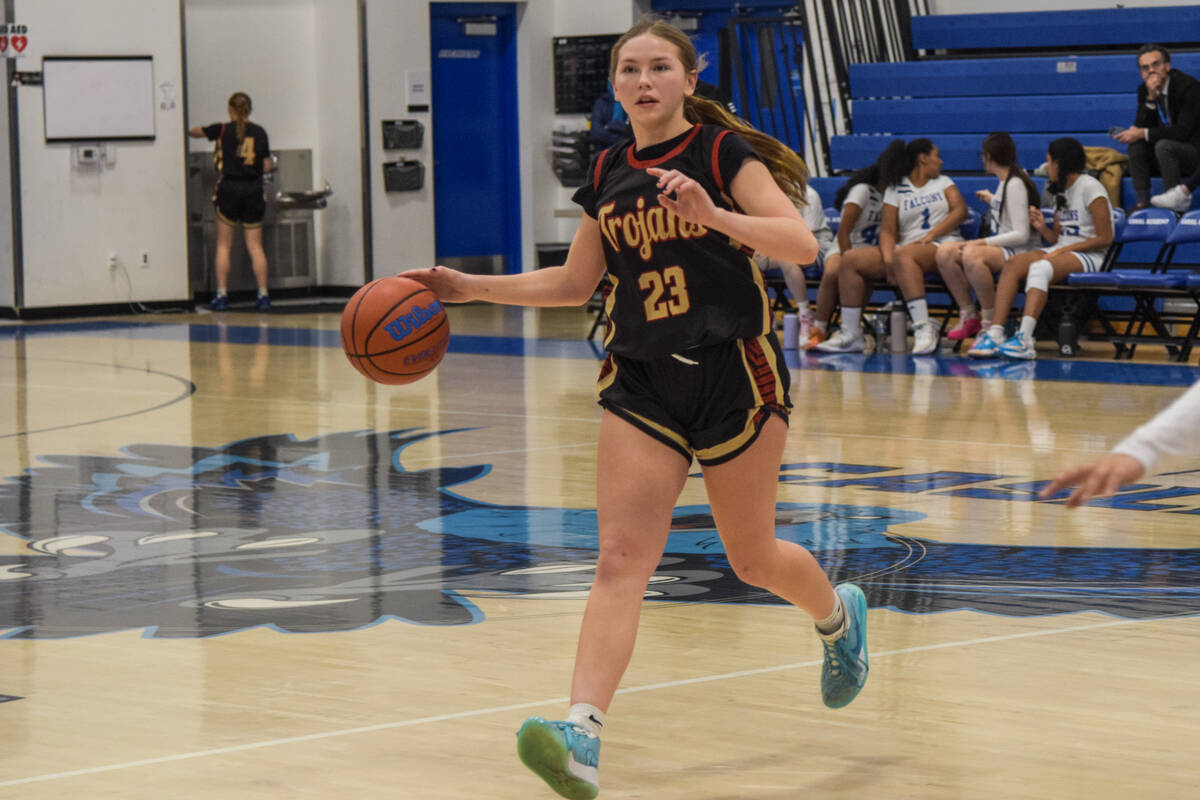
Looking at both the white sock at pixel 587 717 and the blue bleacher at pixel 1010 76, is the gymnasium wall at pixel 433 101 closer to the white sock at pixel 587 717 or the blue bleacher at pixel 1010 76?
the blue bleacher at pixel 1010 76

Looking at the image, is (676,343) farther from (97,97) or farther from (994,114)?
(97,97)

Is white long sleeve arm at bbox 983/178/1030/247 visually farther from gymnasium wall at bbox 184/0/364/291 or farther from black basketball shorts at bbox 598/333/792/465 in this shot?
black basketball shorts at bbox 598/333/792/465

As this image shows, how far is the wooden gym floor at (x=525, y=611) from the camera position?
3576 mm

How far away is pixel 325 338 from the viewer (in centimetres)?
1380

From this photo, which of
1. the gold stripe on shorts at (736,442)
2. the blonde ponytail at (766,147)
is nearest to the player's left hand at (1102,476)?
the gold stripe on shorts at (736,442)

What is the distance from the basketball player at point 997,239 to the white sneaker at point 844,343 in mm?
738

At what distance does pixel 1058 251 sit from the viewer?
1162 centimetres

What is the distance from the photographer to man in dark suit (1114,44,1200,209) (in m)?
11.9

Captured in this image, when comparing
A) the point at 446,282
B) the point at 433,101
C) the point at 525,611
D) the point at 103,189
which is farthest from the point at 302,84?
the point at 446,282

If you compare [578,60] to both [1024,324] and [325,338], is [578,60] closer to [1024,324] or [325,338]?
→ [325,338]

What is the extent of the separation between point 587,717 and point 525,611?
1.72 metres

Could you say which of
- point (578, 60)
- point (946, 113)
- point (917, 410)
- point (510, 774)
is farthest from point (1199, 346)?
point (510, 774)

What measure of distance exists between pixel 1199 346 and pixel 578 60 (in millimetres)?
7709

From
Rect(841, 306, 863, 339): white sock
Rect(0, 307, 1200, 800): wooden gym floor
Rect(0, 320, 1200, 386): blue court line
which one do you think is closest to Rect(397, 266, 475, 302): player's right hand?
Rect(0, 307, 1200, 800): wooden gym floor
